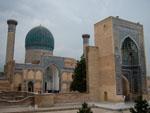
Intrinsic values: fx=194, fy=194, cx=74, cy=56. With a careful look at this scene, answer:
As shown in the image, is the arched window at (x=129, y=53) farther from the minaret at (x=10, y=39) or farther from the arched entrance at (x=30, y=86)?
the minaret at (x=10, y=39)

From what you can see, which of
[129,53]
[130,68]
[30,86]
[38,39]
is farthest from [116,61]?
[38,39]

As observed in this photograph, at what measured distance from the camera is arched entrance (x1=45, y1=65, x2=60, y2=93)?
26.7 m

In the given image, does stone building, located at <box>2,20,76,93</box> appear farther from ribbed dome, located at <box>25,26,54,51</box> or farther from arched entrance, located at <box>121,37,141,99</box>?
arched entrance, located at <box>121,37,141,99</box>

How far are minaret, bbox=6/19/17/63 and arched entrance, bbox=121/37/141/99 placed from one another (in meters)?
14.6

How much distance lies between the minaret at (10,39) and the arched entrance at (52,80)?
17.2 feet

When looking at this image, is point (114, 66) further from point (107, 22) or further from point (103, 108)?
point (103, 108)

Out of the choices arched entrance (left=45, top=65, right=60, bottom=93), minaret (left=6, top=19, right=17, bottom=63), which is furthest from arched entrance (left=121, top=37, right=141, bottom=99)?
minaret (left=6, top=19, right=17, bottom=63)

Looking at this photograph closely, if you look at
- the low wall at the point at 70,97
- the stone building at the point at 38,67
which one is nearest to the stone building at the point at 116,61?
the low wall at the point at 70,97

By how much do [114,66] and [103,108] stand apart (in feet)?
14.6

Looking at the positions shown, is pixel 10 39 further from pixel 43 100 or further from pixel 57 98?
pixel 43 100

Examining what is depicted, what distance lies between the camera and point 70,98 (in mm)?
12953

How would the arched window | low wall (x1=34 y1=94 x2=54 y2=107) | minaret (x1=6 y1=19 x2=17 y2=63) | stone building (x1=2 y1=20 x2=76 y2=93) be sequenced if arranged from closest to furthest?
1. low wall (x1=34 y1=94 x2=54 y2=107)
2. the arched window
3. stone building (x1=2 y1=20 x2=76 y2=93)
4. minaret (x1=6 y1=19 x2=17 y2=63)

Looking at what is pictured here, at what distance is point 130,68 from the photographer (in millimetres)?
16484

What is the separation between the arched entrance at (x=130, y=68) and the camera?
52.5 feet
